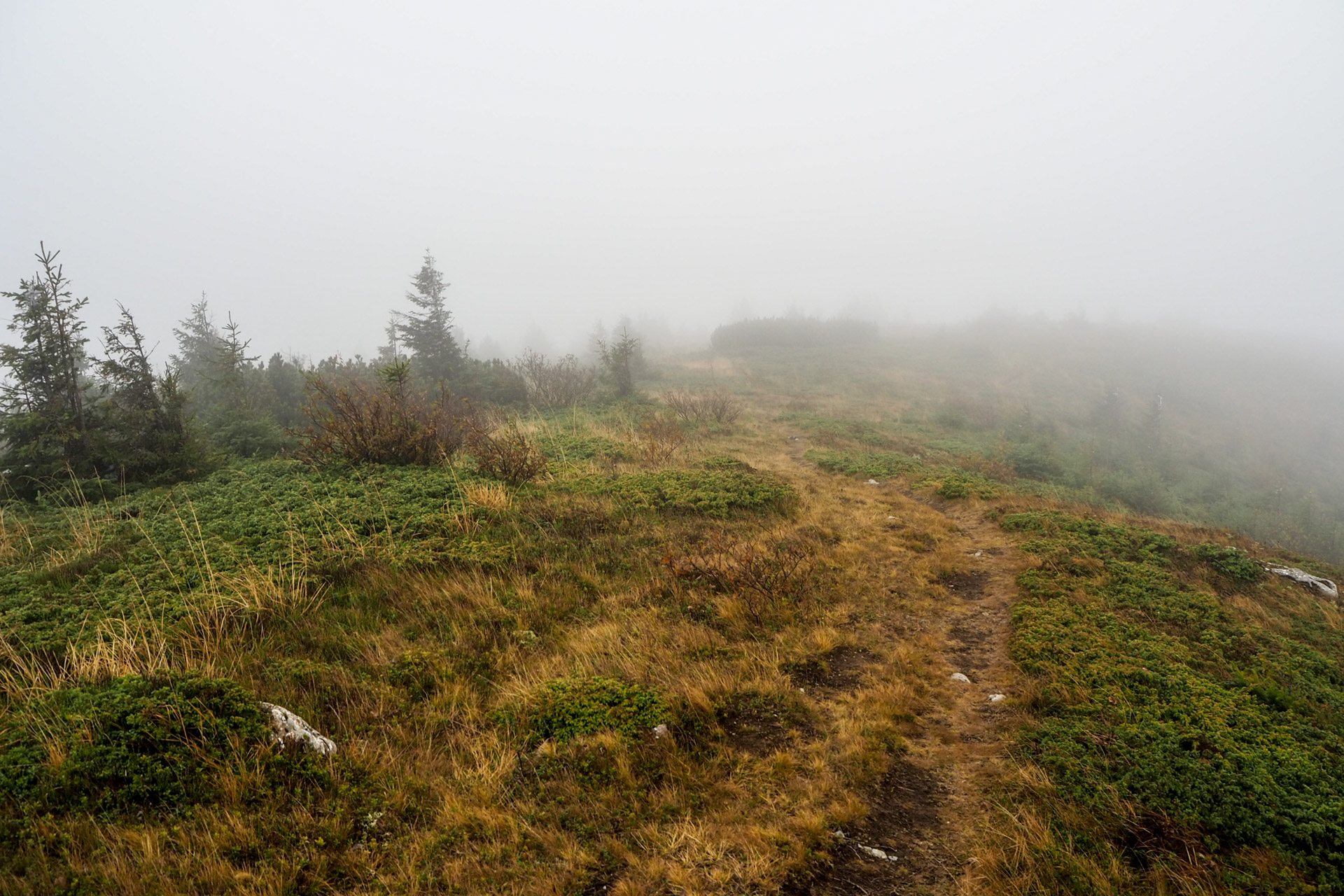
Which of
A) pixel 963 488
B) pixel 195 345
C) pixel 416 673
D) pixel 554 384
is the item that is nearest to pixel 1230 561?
pixel 963 488

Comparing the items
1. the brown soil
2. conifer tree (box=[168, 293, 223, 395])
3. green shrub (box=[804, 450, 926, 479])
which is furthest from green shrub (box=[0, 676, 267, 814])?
conifer tree (box=[168, 293, 223, 395])

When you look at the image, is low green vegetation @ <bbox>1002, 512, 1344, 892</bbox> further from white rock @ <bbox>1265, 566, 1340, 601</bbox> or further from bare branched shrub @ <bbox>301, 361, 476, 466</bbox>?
bare branched shrub @ <bbox>301, 361, 476, 466</bbox>

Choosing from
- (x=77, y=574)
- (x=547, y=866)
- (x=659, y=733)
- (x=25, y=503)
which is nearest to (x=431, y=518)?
(x=77, y=574)

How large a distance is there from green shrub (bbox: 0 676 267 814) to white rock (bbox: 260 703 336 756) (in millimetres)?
79

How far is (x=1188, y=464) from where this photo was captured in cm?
2567

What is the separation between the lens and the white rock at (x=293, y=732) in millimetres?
3391

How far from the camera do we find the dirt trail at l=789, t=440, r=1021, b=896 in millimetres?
2965

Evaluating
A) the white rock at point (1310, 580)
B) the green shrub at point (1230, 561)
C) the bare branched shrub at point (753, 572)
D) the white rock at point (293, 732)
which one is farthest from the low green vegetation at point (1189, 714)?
the white rock at point (293, 732)

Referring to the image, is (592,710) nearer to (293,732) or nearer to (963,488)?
(293,732)

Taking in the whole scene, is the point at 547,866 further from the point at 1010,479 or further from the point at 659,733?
the point at 1010,479

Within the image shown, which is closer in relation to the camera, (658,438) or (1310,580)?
(1310,580)

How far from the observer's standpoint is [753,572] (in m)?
6.19

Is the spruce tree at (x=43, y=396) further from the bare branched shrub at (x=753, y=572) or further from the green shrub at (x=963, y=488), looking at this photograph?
the green shrub at (x=963, y=488)

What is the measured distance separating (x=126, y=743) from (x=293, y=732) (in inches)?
34.5
